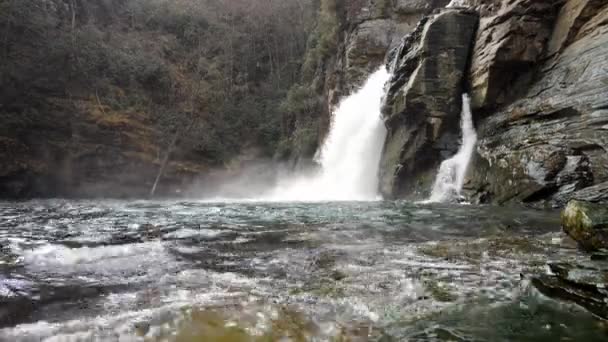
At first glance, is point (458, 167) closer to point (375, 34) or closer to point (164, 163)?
point (375, 34)

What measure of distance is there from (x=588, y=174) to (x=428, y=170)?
5.33 metres

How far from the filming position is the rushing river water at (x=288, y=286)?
2600 mm

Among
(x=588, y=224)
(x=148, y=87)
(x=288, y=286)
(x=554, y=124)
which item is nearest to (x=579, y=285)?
(x=588, y=224)

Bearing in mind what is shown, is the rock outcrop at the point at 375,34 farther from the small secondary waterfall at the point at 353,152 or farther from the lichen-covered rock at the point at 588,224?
the lichen-covered rock at the point at 588,224

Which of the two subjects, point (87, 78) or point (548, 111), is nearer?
point (548, 111)

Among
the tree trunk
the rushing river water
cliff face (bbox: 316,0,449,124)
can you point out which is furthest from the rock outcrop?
the rushing river water

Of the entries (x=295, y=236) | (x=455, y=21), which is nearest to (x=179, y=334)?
(x=295, y=236)

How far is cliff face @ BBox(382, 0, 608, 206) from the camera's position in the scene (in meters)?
8.23

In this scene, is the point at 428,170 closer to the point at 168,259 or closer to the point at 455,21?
the point at 455,21

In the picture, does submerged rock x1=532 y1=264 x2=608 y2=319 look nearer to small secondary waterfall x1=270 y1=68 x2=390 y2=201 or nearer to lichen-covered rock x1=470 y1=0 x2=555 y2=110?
lichen-covered rock x1=470 y1=0 x2=555 y2=110

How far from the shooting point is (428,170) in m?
13.0

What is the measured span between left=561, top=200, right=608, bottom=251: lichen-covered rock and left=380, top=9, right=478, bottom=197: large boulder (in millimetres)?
8002

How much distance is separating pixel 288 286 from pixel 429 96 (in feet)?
33.6

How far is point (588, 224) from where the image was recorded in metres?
4.31
